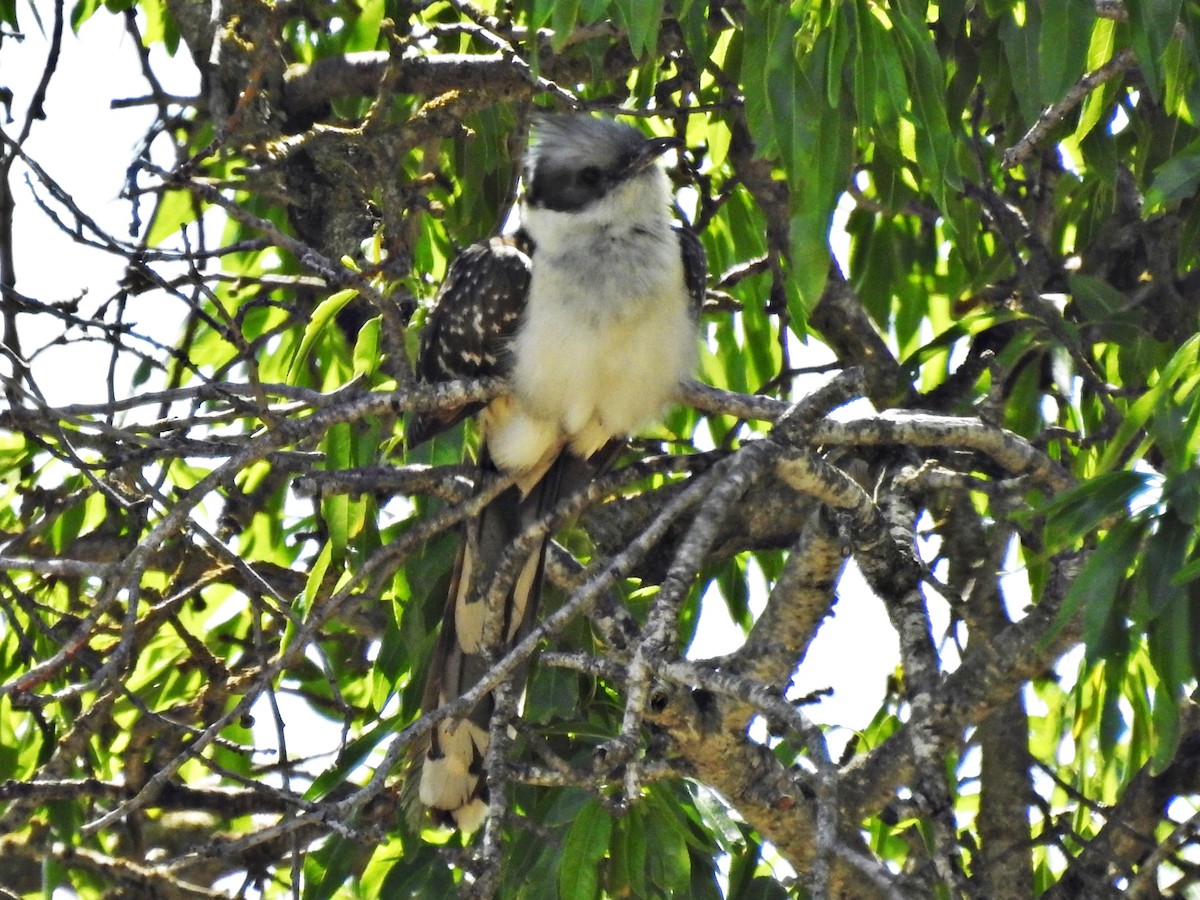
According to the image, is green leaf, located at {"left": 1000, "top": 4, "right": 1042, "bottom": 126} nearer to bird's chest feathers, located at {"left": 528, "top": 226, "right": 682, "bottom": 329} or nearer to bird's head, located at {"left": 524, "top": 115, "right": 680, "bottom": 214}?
bird's chest feathers, located at {"left": 528, "top": 226, "right": 682, "bottom": 329}

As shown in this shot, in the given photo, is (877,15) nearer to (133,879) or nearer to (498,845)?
(498,845)

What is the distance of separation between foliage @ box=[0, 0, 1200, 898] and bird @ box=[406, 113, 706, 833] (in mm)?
101

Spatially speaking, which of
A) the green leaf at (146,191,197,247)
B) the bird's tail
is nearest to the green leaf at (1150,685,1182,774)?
the bird's tail

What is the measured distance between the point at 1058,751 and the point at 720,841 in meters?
1.67

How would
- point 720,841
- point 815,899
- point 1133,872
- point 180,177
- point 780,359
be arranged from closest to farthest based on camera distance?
point 815,899 < point 180,177 < point 720,841 < point 1133,872 < point 780,359

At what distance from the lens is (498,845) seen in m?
2.24

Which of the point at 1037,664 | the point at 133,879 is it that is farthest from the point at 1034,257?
the point at 133,879

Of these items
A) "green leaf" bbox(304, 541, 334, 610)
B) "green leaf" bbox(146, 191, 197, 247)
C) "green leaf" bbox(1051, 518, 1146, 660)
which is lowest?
"green leaf" bbox(1051, 518, 1146, 660)

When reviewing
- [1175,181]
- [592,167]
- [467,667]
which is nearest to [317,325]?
[467,667]

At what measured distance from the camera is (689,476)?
141 inches

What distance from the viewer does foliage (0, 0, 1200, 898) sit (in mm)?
2234

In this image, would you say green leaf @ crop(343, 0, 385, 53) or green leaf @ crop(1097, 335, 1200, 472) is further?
green leaf @ crop(343, 0, 385, 53)

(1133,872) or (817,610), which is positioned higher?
(817,610)

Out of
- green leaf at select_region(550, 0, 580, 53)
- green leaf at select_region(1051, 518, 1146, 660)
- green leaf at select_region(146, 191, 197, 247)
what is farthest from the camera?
green leaf at select_region(146, 191, 197, 247)
